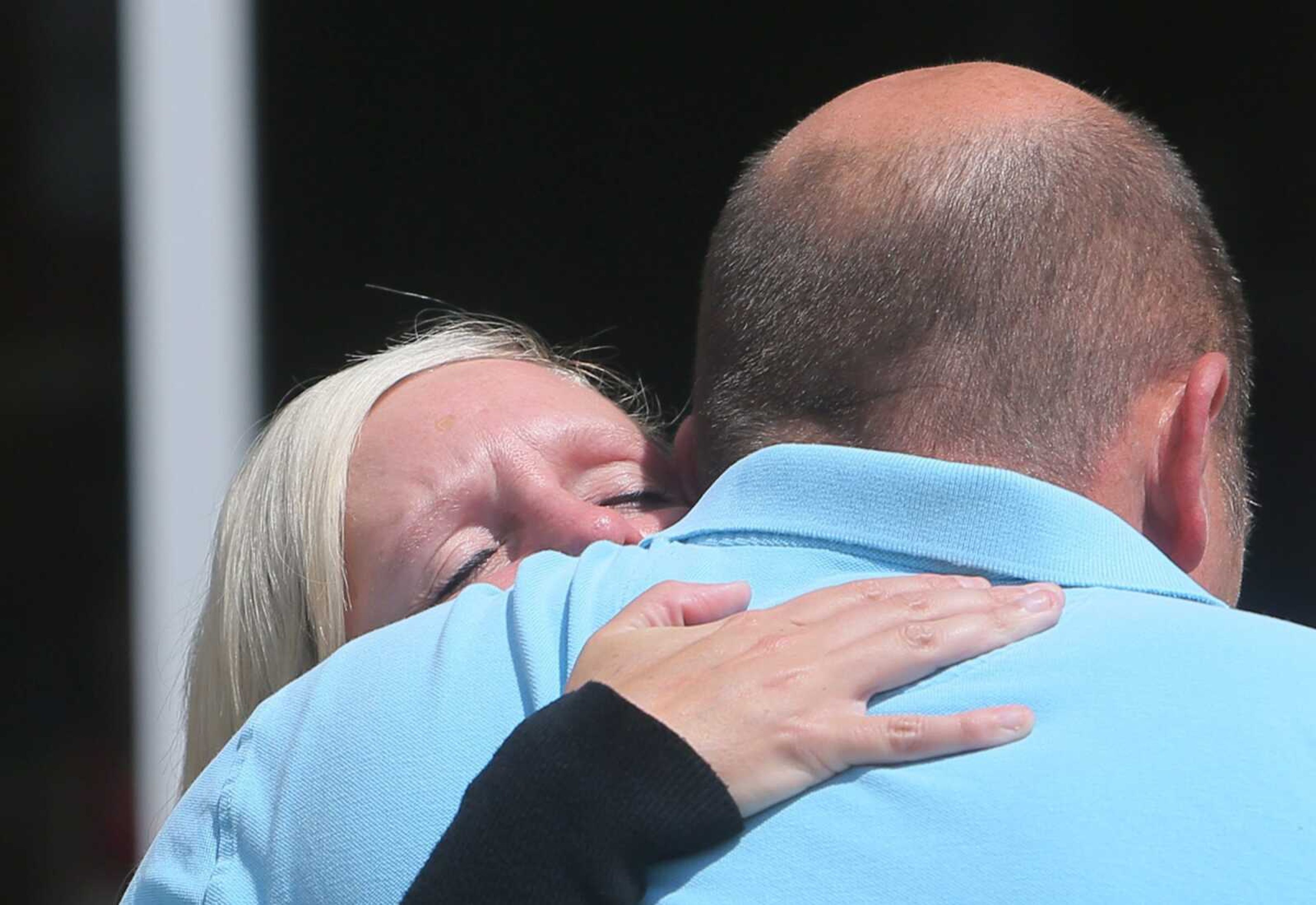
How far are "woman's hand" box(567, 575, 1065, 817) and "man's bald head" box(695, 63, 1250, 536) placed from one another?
0.16 m

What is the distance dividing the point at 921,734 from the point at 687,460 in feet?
2.68

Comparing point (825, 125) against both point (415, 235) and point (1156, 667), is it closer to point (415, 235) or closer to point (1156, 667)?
point (1156, 667)

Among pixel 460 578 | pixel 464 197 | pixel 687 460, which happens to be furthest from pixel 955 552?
pixel 464 197

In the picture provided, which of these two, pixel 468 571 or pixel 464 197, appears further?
pixel 464 197

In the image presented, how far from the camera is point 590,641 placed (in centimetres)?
115

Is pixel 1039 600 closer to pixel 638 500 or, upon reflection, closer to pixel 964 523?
pixel 964 523

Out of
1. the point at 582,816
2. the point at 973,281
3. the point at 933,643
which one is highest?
the point at 973,281

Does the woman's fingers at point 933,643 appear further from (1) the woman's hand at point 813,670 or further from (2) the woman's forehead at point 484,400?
(2) the woman's forehead at point 484,400

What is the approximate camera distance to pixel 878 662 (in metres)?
1.05

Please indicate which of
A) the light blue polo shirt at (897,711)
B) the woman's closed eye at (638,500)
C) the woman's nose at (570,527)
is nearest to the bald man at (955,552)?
the light blue polo shirt at (897,711)

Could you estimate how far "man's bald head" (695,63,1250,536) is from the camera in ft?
3.87

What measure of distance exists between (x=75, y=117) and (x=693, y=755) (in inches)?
126

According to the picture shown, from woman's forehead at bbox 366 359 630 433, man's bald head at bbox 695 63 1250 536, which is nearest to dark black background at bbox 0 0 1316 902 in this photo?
woman's forehead at bbox 366 359 630 433

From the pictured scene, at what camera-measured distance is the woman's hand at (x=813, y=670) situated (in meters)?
1.01
